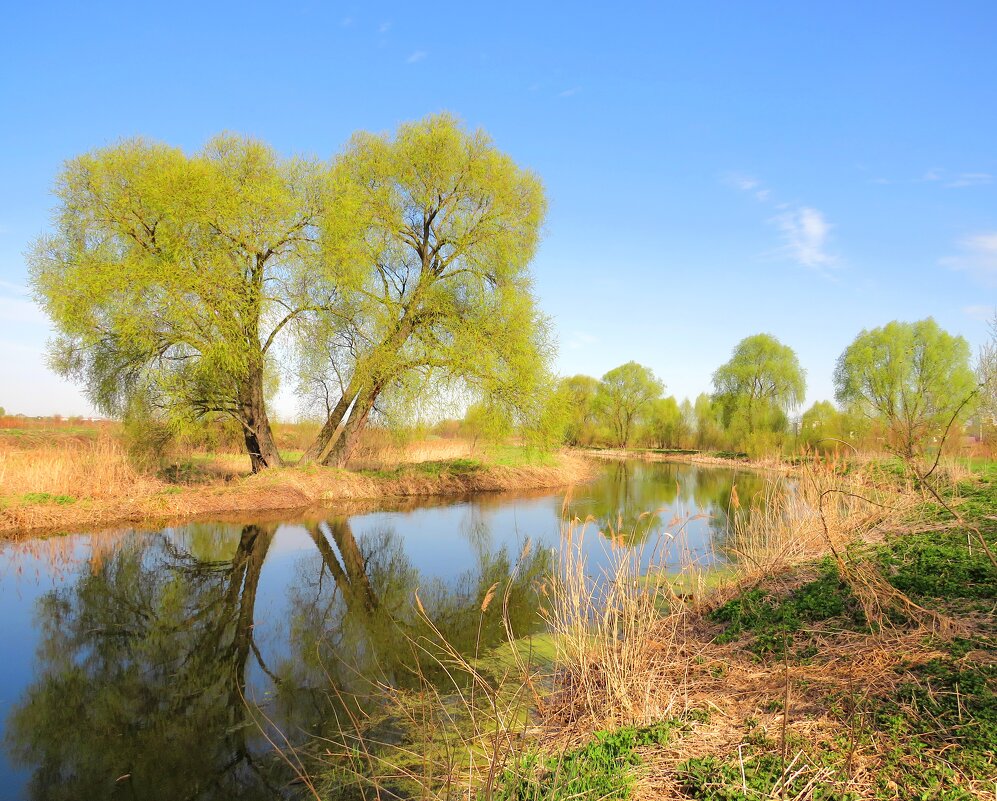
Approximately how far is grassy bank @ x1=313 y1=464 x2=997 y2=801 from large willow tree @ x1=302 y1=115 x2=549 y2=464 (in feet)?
38.5

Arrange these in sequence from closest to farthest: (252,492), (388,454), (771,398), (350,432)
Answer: (252,492) < (350,432) < (388,454) < (771,398)

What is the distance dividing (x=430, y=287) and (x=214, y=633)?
1281 centimetres

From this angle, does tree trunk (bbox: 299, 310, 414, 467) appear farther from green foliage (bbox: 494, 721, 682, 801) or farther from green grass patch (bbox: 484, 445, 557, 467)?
green foliage (bbox: 494, 721, 682, 801)

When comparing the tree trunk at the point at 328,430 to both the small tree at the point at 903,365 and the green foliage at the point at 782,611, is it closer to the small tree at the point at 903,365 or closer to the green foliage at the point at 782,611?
the green foliage at the point at 782,611

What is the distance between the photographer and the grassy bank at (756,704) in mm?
2854

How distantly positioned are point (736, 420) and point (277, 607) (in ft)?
121

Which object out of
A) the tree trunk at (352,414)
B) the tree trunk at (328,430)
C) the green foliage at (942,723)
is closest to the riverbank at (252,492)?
the tree trunk at (352,414)

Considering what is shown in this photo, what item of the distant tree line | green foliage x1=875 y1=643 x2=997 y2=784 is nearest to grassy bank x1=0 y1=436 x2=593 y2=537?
the distant tree line

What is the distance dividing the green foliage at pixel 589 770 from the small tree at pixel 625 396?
46688mm

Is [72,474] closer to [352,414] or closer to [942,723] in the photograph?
[352,414]

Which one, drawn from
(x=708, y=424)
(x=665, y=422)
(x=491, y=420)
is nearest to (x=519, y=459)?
(x=491, y=420)

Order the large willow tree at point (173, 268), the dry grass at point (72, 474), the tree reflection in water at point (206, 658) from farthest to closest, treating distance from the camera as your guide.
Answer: the large willow tree at point (173, 268)
the dry grass at point (72, 474)
the tree reflection in water at point (206, 658)

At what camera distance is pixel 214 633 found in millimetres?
6500

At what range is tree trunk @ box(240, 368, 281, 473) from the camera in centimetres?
1574
